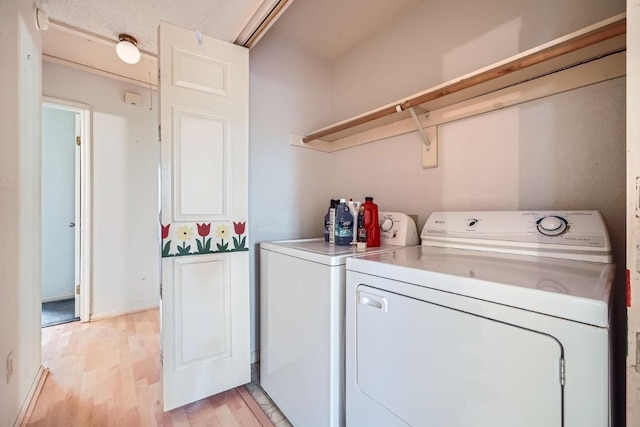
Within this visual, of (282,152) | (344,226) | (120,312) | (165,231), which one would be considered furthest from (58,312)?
(344,226)

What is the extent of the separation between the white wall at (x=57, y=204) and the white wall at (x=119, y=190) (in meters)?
0.91

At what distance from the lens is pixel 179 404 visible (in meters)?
1.50

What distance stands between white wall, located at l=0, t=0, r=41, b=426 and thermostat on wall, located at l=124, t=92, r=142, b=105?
1.24 meters

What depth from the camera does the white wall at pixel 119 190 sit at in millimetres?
2719

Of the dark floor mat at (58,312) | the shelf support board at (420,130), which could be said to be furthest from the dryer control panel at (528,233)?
the dark floor mat at (58,312)

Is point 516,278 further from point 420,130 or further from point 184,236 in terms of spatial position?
point 184,236

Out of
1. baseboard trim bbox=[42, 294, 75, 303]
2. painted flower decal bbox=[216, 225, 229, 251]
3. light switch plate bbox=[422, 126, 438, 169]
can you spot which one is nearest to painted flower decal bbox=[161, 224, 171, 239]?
painted flower decal bbox=[216, 225, 229, 251]

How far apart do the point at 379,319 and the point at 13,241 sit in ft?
5.85

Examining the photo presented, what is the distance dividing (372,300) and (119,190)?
304 centimetres

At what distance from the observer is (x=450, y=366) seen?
0.77 meters

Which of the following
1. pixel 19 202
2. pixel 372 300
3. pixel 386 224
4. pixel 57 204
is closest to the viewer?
pixel 372 300

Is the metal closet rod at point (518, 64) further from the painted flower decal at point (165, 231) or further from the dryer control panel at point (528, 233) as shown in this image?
the painted flower decal at point (165, 231)

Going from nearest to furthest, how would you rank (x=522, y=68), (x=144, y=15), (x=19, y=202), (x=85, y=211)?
(x=522, y=68) < (x=19, y=202) < (x=144, y=15) < (x=85, y=211)

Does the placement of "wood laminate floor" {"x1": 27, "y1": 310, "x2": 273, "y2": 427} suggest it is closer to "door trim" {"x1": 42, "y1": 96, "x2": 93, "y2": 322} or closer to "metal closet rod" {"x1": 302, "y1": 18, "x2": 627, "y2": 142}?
"door trim" {"x1": 42, "y1": 96, "x2": 93, "y2": 322}
